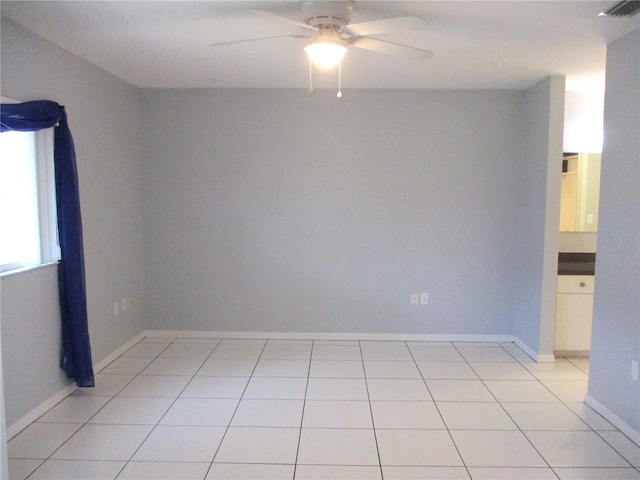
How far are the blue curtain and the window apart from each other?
71 mm

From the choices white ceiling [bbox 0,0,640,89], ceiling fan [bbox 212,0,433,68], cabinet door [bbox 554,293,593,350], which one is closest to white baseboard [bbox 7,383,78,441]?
white ceiling [bbox 0,0,640,89]

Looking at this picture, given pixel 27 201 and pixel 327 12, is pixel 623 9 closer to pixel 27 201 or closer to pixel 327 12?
pixel 327 12

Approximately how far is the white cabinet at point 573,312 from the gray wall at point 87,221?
147 inches

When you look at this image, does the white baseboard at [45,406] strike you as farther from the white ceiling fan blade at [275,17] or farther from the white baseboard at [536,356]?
the white baseboard at [536,356]

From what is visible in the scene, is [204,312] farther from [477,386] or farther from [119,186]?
[477,386]

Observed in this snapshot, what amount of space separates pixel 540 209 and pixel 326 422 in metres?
2.50

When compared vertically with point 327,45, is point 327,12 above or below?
above

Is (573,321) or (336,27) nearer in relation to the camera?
(336,27)

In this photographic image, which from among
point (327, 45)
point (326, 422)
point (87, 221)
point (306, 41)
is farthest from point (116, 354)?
point (327, 45)

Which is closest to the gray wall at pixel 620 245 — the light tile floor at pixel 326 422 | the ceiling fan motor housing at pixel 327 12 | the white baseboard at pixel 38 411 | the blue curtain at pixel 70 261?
the light tile floor at pixel 326 422

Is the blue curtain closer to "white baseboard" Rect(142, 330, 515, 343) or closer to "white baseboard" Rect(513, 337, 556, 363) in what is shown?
"white baseboard" Rect(142, 330, 515, 343)

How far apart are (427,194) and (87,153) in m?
2.86

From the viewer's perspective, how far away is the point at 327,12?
7.40 ft

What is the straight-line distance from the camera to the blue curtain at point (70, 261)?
9.88 feet
